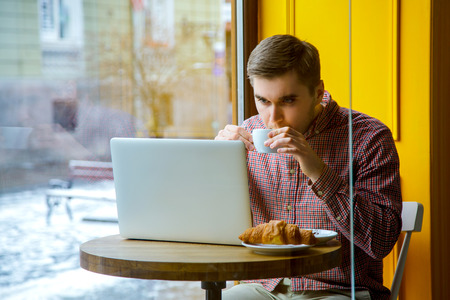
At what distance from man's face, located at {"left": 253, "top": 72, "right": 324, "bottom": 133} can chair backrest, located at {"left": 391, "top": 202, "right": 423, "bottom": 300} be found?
311mm

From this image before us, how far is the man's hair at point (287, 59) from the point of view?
1.22m

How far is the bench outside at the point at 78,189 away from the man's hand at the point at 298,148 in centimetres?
32

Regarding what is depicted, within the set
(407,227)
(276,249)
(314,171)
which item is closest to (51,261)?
(276,249)

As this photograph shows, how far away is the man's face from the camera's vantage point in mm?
1258

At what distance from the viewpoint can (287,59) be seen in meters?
1.26

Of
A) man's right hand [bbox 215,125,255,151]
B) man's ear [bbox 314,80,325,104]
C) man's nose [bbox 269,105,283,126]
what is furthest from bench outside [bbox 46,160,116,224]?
man's ear [bbox 314,80,325,104]

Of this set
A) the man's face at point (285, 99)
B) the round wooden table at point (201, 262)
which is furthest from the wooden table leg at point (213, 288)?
the man's face at point (285, 99)

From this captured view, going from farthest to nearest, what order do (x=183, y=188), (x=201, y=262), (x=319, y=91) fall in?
(x=319, y=91), (x=183, y=188), (x=201, y=262)

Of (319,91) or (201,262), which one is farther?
(319,91)

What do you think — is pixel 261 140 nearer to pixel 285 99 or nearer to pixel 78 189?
pixel 285 99

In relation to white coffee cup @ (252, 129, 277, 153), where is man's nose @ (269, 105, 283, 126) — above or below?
above

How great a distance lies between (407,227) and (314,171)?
294 mm

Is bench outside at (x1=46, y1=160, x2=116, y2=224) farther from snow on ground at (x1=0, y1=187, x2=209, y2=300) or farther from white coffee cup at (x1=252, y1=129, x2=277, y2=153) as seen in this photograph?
white coffee cup at (x1=252, y1=129, x2=277, y2=153)

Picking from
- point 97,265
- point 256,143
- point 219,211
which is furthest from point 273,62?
point 97,265
